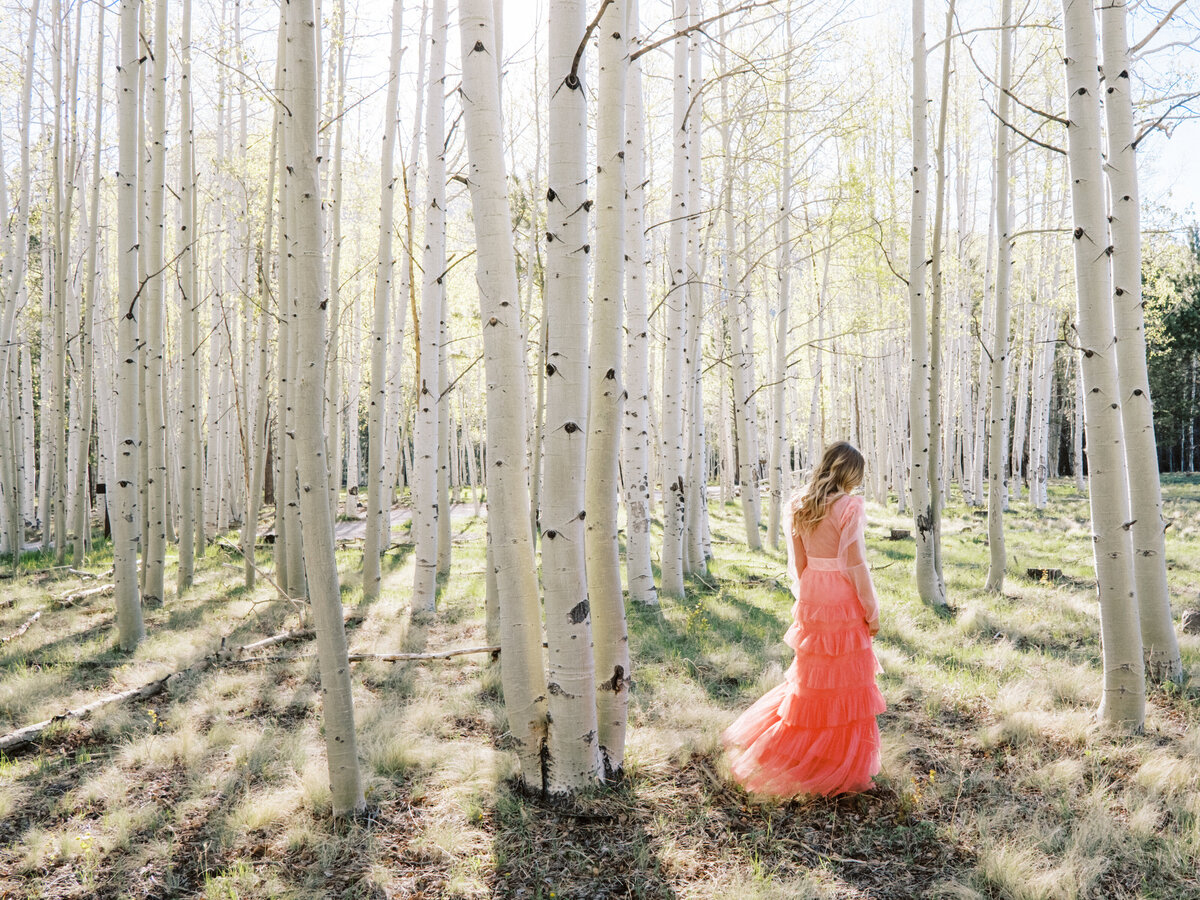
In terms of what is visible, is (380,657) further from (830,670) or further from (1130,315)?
(1130,315)

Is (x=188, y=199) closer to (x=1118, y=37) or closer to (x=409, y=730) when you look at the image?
(x=409, y=730)

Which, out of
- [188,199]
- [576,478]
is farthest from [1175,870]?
[188,199]

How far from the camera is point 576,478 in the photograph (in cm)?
287

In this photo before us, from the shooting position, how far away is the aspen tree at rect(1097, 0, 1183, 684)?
4.00 m

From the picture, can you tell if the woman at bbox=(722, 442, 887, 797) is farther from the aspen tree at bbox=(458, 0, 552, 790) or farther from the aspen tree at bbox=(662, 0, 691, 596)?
the aspen tree at bbox=(662, 0, 691, 596)

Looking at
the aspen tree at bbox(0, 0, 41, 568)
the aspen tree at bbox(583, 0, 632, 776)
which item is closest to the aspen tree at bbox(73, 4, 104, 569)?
the aspen tree at bbox(0, 0, 41, 568)

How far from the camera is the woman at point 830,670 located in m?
3.21

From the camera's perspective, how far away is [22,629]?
19.5 feet

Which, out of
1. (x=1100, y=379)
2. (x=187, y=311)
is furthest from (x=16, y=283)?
(x=1100, y=379)

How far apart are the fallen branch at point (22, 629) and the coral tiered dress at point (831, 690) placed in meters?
5.90

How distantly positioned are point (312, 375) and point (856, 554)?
2474 mm

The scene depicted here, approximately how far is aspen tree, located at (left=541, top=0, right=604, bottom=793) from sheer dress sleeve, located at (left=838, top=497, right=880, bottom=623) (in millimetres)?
1243

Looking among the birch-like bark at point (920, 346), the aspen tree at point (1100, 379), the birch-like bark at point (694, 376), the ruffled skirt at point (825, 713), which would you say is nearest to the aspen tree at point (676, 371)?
the birch-like bark at point (694, 376)

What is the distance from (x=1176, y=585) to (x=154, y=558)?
34.3 ft
